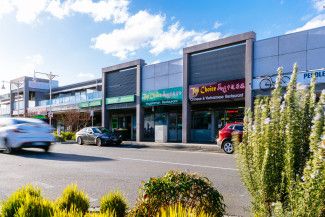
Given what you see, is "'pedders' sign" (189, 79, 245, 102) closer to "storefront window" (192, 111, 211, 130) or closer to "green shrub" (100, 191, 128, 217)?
"storefront window" (192, 111, 211, 130)

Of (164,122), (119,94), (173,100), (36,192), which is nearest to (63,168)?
(36,192)

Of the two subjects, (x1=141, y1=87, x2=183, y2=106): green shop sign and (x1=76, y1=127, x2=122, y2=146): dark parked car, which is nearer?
(x1=76, y1=127, x2=122, y2=146): dark parked car

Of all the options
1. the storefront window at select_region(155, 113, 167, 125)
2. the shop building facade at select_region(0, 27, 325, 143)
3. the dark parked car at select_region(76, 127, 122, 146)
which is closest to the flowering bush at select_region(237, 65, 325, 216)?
the shop building facade at select_region(0, 27, 325, 143)

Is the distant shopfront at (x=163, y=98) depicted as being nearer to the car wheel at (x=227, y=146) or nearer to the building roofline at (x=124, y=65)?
the building roofline at (x=124, y=65)

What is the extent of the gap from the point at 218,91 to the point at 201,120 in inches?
162

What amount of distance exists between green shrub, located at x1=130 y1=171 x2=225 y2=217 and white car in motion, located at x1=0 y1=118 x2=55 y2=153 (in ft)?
38.6

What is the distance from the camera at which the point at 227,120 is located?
23750mm

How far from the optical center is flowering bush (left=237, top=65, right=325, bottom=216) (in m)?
2.61

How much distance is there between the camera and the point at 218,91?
2217 centimetres

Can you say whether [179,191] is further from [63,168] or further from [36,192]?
[63,168]

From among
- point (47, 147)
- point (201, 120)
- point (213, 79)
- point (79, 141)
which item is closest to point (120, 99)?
point (79, 141)

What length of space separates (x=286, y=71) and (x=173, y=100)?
9184 mm

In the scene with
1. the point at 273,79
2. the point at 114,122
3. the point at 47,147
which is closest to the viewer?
the point at 47,147

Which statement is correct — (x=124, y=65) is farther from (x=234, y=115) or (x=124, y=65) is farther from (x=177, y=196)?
(x=177, y=196)
